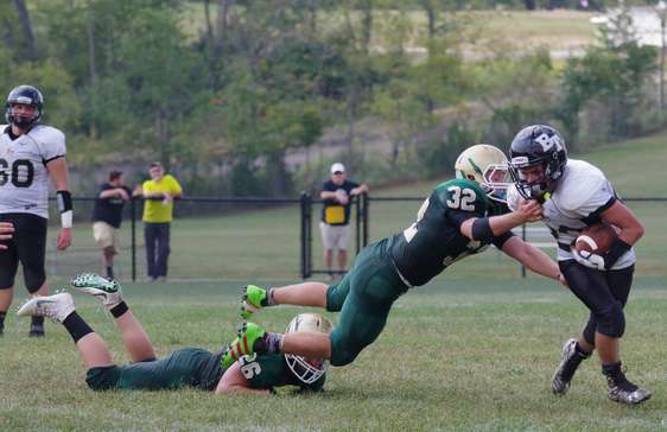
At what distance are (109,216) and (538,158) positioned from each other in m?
13.6

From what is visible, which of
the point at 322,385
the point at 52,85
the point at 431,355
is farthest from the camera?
the point at 52,85

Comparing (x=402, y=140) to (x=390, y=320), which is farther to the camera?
(x=402, y=140)

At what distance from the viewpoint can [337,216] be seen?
65.9ft

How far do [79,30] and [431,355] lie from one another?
31.3 m

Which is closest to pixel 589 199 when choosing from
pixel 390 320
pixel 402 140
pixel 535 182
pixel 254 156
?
pixel 535 182

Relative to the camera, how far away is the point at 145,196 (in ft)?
63.9

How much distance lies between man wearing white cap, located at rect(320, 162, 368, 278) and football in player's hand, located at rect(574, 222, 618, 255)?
41.4ft

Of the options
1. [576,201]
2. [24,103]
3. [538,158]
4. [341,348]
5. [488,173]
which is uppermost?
[24,103]

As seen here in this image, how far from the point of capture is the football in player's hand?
7184mm

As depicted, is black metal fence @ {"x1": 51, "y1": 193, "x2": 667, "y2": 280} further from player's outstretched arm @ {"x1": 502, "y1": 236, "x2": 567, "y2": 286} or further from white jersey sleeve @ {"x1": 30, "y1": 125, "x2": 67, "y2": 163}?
player's outstretched arm @ {"x1": 502, "y1": 236, "x2": 567, "y2": 286}

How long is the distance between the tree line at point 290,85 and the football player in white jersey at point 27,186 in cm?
2460

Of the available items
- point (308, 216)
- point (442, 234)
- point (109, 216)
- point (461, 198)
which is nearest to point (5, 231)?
point (442, 234)

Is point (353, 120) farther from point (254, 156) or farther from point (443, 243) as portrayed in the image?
point (443, 243)

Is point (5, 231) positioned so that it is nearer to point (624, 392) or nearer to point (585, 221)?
point (585, 221)
